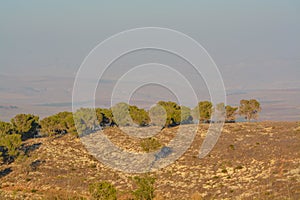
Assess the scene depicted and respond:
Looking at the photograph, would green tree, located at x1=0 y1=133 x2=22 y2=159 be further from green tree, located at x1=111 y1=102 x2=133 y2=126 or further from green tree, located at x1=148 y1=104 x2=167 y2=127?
green tree, located at x1=148 y1=104 x2=167 y2=127

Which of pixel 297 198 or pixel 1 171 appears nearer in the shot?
pixel 297 198

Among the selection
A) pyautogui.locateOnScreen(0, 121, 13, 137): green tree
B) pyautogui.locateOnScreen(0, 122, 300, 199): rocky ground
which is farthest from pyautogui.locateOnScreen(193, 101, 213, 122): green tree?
pyautogui.locateOnScreen(0, 121, 13, 137): green tree

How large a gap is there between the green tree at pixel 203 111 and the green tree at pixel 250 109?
11299mm

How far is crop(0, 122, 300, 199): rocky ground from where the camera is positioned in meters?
72.6

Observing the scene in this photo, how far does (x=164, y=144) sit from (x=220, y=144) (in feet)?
48.8

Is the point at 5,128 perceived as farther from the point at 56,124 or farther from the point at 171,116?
the point at 171,116

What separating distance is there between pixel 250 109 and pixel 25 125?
75.7 metres

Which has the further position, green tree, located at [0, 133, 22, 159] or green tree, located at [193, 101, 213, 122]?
green tree, located at [193, 101, 213, 122]

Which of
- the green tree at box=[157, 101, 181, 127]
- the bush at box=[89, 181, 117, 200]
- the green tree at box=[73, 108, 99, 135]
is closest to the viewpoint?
the bush at box=[89, 181, 117, 200]

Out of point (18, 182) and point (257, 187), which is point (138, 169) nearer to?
point (18, 182)

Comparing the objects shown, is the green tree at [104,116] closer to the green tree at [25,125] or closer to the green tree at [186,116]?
the green tree at [25,125]

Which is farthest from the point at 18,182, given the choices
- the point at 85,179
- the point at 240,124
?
the point at 240,124

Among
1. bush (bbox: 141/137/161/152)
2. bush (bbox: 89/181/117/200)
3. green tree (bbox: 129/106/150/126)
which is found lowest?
bush (bbox: 89/181/117/200)

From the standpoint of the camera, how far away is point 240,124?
130 meters
